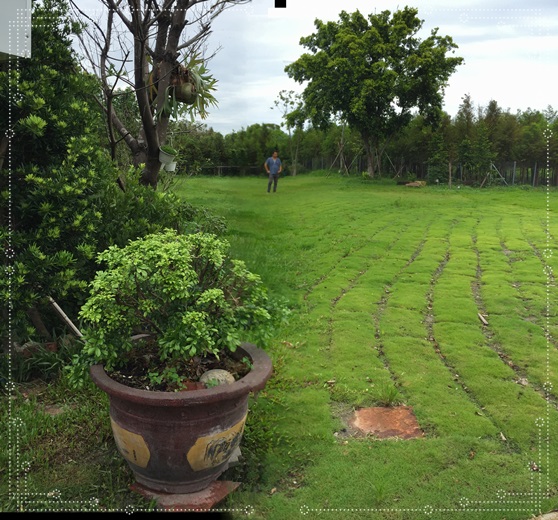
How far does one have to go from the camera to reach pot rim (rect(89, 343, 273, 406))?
7.81 ft

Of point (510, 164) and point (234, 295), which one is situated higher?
point (510, 164)

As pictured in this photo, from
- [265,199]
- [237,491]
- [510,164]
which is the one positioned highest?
[510,164]

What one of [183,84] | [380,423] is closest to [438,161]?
[183,84]

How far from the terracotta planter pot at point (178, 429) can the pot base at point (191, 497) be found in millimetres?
26

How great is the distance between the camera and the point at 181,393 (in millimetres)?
2418

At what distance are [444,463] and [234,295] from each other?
4.76ft

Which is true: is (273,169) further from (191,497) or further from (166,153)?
(191,497)

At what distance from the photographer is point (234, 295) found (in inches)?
116

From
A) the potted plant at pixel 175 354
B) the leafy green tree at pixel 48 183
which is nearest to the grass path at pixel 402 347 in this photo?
the potted plant at pixel 175 354

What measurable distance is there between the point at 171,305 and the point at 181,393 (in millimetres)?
523

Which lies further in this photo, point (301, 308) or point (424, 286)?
point (424, 286)

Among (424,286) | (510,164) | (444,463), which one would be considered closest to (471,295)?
(424,286)

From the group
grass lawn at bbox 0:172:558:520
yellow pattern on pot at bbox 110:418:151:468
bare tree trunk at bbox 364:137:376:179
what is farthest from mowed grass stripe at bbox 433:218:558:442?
yellow pattern on pot at bbox 110:418:151:468

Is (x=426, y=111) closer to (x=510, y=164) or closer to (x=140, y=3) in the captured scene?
(x=510, y=164)
